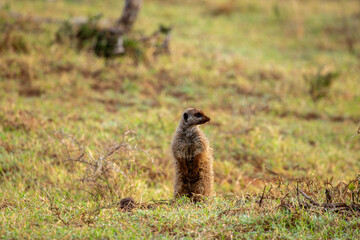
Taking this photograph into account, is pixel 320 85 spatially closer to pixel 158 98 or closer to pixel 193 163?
pixel 158 98

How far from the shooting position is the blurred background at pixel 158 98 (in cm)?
562

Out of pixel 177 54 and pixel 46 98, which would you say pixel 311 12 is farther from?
pixel 46 98

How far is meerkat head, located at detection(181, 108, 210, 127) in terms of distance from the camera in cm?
456

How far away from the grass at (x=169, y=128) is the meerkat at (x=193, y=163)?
391 millimetres

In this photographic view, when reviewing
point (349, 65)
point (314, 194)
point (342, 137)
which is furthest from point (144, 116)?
A: point (349, 65)

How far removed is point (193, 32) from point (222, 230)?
10.7 metres

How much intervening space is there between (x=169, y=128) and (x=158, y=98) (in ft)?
4.74

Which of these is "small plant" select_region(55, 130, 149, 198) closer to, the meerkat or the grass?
the grass

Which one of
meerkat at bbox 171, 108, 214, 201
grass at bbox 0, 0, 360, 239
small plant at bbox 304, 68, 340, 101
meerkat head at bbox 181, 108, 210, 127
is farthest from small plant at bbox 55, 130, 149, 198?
small plant at bbox 304, 68, 340, 101

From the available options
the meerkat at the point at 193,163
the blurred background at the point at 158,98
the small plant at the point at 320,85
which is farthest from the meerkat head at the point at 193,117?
the small plant at the point at 320,85

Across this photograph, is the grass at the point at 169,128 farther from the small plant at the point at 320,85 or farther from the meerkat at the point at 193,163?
the meerkat at the point at 193,163

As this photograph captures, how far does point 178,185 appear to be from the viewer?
4602 millimetres

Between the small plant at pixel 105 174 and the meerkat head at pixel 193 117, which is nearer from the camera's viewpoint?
the meerkat head at pixel 193 117

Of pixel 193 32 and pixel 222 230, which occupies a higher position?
pixel 193 32
